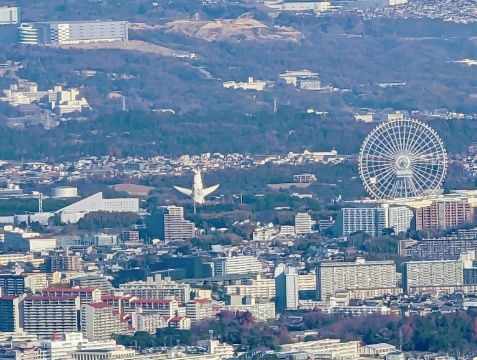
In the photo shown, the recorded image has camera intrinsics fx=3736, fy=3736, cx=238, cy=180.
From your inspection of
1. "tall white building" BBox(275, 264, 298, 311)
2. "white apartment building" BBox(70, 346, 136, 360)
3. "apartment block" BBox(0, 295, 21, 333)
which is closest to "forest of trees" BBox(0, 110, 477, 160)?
"tall white building" BBox(275, 264, 298, 311)

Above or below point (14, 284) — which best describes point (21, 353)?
below

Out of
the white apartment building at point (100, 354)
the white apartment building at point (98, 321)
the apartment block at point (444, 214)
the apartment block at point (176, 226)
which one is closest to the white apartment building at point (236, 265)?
the apartment block at point (176, 226)

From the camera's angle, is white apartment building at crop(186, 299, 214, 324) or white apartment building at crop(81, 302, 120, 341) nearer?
white apartment building at crop(81, 302, 120, 341)

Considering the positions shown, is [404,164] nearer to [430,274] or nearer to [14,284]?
[430,274]

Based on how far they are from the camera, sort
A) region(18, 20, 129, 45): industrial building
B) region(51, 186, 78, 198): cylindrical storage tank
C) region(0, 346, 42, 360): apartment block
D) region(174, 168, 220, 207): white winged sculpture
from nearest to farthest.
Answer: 1. region(0, 346, 42, 360): apartment block
2. region(174, 168, 220, 207): white winged sculpture
3. region(51, 186, 78, 198): cylindrical storage tank
4. region(18, 20, 129, 45): industrial building

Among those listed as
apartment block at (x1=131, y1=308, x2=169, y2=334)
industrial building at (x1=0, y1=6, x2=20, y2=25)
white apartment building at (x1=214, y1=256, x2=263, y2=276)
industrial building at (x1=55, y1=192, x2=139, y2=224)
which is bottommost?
apartment block at (x1=131, y1=308, x2=169, y2=334)

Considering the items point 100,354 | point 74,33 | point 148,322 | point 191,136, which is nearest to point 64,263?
point 148,322

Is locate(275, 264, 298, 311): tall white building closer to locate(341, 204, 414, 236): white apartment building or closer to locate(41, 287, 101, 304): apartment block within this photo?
locate(41, 287, 101, 304): apartment block
